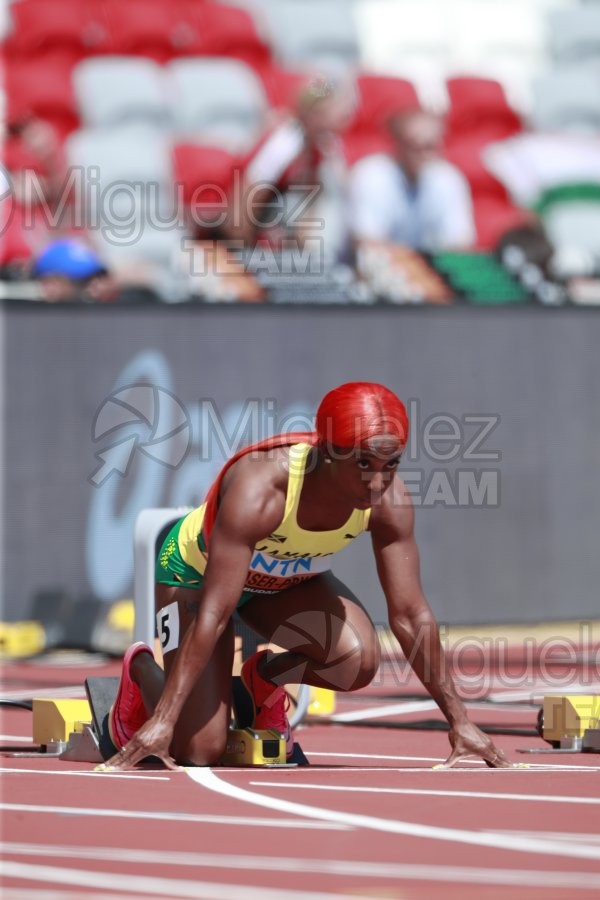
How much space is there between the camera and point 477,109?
17.7 metres

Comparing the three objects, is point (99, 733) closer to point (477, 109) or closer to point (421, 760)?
point (421, 760)

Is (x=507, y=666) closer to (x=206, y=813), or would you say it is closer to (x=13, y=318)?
(x=13, y=318)

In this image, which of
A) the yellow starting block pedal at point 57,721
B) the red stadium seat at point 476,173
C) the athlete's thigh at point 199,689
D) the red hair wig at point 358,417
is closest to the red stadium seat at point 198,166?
the red stadium seat at point 476,173

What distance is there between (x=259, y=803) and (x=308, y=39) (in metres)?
13.8

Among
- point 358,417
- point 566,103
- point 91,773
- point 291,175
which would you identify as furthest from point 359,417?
point 566,103

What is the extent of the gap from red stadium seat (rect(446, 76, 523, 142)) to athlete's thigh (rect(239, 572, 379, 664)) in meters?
11.6

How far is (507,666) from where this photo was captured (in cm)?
1039

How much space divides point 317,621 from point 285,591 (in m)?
0.20

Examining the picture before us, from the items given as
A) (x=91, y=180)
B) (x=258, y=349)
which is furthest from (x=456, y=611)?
(x=91, y=180)

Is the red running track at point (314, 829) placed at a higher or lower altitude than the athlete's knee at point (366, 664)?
lower

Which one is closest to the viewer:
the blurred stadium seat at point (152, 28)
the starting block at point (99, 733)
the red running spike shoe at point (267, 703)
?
the starting block at point (99, 733)

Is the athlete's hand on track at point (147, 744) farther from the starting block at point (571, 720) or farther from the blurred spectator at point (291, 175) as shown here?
the blurred spectator at point (291, 175)

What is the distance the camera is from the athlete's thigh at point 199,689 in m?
6.30

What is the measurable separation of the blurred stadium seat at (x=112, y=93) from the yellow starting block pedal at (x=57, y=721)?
10.2 m
